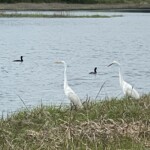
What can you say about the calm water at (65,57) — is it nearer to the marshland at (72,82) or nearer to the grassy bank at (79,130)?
the marshland at (72,82)

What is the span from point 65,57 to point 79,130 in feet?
96.3

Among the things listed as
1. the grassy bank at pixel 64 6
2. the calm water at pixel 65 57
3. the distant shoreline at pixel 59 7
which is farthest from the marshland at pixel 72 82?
the grassy bank at pixel 64 6

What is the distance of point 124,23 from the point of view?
77312 mm

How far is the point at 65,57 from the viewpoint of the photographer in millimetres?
38406

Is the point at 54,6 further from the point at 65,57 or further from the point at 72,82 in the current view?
the point at 72,82

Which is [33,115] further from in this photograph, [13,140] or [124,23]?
[124,23]

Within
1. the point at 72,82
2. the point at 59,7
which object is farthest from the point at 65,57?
the point at 59,7

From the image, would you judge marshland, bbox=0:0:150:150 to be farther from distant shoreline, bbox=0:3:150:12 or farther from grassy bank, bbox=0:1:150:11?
grassy bank, bbox=0:1:150:11

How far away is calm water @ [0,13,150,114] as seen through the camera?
22641mm

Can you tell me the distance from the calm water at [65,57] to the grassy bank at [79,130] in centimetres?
609

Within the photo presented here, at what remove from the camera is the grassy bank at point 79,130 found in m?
8.70

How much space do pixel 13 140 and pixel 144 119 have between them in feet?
7.51

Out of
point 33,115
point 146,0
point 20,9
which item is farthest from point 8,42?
point 146,0

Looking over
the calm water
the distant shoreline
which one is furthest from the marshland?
the distant shoreline
